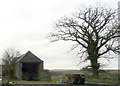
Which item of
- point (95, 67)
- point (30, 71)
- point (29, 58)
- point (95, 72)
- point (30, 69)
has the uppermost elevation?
point (29, 58)

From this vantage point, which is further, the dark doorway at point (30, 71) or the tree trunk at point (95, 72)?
the dark doorway at point (30, 71)

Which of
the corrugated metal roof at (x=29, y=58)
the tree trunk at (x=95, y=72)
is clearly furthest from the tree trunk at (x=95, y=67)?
the corrugated metal roof at (x=29, y=58)

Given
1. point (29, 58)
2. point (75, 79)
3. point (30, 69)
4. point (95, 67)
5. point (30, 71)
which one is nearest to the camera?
point (75, 79)

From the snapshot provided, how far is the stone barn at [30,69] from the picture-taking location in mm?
50719

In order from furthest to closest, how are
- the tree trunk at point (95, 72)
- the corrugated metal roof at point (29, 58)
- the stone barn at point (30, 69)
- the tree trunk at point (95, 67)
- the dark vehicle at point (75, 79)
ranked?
the corrugated metal roof at point (29, 58) < the stone barn at point (30, 69) < the tree trunk at point (95, 72) < the tree trunk at point (95, 67) < the dark vehicle at point (75, 79)

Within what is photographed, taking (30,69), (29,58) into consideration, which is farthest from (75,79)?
(30,69)

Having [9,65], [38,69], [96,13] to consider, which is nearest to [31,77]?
[38,69]

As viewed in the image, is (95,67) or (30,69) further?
(30,69)

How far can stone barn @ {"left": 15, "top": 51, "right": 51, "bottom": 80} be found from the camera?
50.7 meters

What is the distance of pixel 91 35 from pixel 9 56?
30563 millimetres

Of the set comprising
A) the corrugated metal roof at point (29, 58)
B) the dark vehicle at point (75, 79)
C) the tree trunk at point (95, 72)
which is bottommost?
the dark vehicle at point (75, 79)

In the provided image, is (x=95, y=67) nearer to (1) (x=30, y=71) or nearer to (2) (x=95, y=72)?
(2) (x=95, y=72)

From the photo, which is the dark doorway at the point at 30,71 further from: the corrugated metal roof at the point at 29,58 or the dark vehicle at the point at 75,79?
the dark vehicle at the point at 75,79

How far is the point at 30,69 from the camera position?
182 feet
